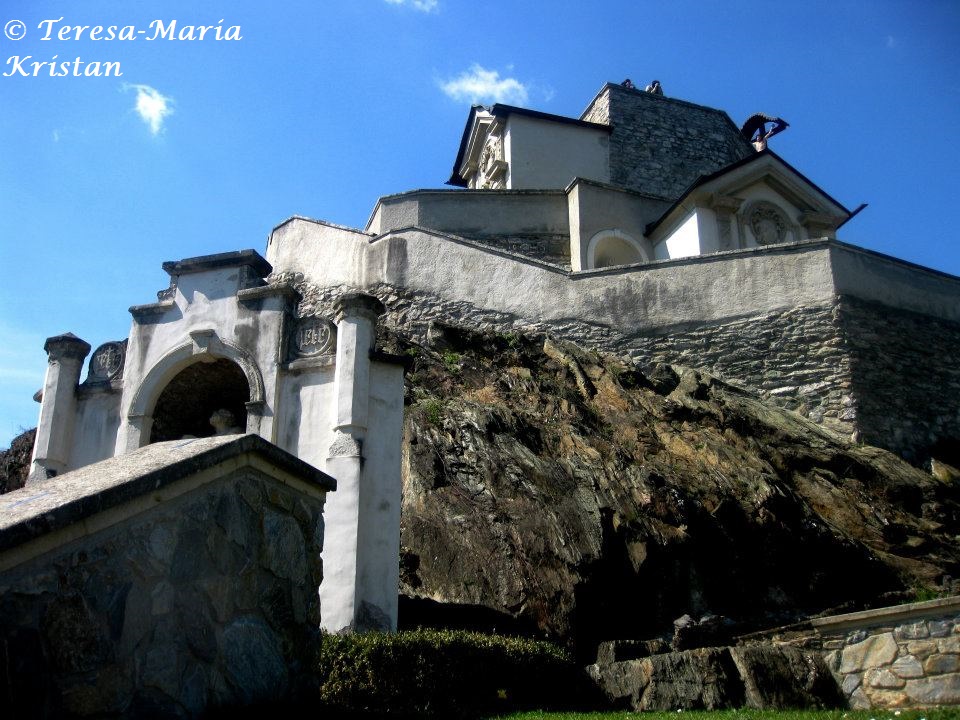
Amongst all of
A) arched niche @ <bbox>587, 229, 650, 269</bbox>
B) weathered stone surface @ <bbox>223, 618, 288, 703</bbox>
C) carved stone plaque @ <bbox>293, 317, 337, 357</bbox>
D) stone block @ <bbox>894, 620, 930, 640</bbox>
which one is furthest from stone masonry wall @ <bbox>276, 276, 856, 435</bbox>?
weathered stone surface @ <bbox>223, 618, 288, 703</bbox>

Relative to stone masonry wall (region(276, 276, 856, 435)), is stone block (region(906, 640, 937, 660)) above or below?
below

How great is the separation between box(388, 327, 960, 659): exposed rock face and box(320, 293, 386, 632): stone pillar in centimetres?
148

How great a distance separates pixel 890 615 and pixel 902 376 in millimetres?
12644

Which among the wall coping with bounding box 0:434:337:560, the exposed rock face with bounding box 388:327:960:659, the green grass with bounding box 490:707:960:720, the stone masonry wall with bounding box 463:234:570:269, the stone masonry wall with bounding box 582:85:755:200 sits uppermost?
the stone masonry wall with bounding box 582:85:755:200

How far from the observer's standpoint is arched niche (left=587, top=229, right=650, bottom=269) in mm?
26047

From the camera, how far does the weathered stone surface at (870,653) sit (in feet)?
28.2

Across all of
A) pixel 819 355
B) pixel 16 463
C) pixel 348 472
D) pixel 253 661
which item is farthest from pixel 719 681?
pixel 819 355

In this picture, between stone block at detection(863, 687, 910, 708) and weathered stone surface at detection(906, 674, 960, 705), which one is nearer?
weathered stone surface at detection(906, 674, 960, 705)

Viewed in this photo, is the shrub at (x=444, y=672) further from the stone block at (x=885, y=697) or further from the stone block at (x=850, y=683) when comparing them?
the stone block at (x=885, y=697)

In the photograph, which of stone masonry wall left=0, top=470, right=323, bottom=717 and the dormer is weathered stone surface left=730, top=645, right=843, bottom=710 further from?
the dormer

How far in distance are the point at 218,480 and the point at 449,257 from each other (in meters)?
16.6

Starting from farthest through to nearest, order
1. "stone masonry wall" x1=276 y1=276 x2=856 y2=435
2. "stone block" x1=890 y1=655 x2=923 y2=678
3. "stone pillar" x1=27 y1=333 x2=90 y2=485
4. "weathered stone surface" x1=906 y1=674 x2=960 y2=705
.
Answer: "stone masonry wall" x1=276 y1=276 x2=856 y2=435 → "stone pillar" x1=27 y1=333 x2=90 y2=485 → "stone block" x1=890 y1=655 x2=923 y2=678 → "weathered stone surface" x1=906 y1=674 x2=960 y2=705

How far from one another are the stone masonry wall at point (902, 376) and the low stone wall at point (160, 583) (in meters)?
16.2

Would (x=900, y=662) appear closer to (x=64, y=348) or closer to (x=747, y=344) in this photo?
(x=64, y=348)
